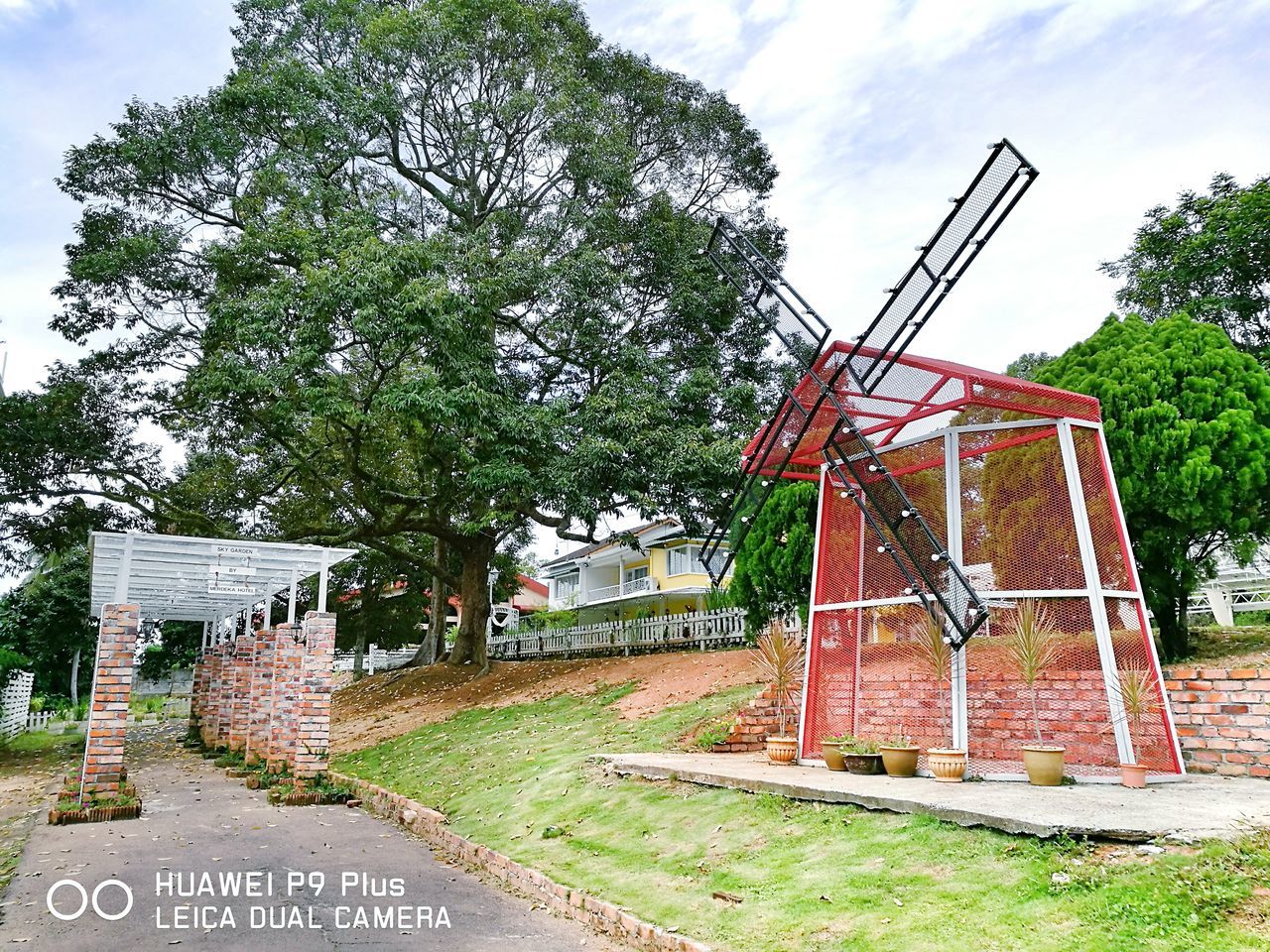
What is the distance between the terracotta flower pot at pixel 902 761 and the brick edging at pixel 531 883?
2820 millimetres

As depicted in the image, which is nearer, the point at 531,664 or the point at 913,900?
the point at 913,900

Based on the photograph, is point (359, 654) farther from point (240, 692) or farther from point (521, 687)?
point (240, 692)

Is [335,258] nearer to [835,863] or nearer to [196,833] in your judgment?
[196,833]

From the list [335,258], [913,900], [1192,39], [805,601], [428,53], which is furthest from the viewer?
[428,53]

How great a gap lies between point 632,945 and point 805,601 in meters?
8.68

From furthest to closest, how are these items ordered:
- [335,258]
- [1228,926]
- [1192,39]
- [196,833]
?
[335,258] → [1192,39] → [196,833] → [1228,926]

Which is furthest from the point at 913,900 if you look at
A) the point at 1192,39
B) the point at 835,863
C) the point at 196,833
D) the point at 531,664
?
the point at 531,664

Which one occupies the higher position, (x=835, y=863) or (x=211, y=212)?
(x=211, y=212)

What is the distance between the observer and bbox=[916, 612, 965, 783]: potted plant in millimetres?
6719

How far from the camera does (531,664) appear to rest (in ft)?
68.1

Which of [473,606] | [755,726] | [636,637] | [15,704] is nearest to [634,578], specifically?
[636,637]

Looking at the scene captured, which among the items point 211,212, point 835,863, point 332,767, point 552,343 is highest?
point 211,212

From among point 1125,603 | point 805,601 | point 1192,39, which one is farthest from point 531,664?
point 1192,39

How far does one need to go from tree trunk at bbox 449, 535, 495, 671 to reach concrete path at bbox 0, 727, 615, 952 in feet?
36.0
